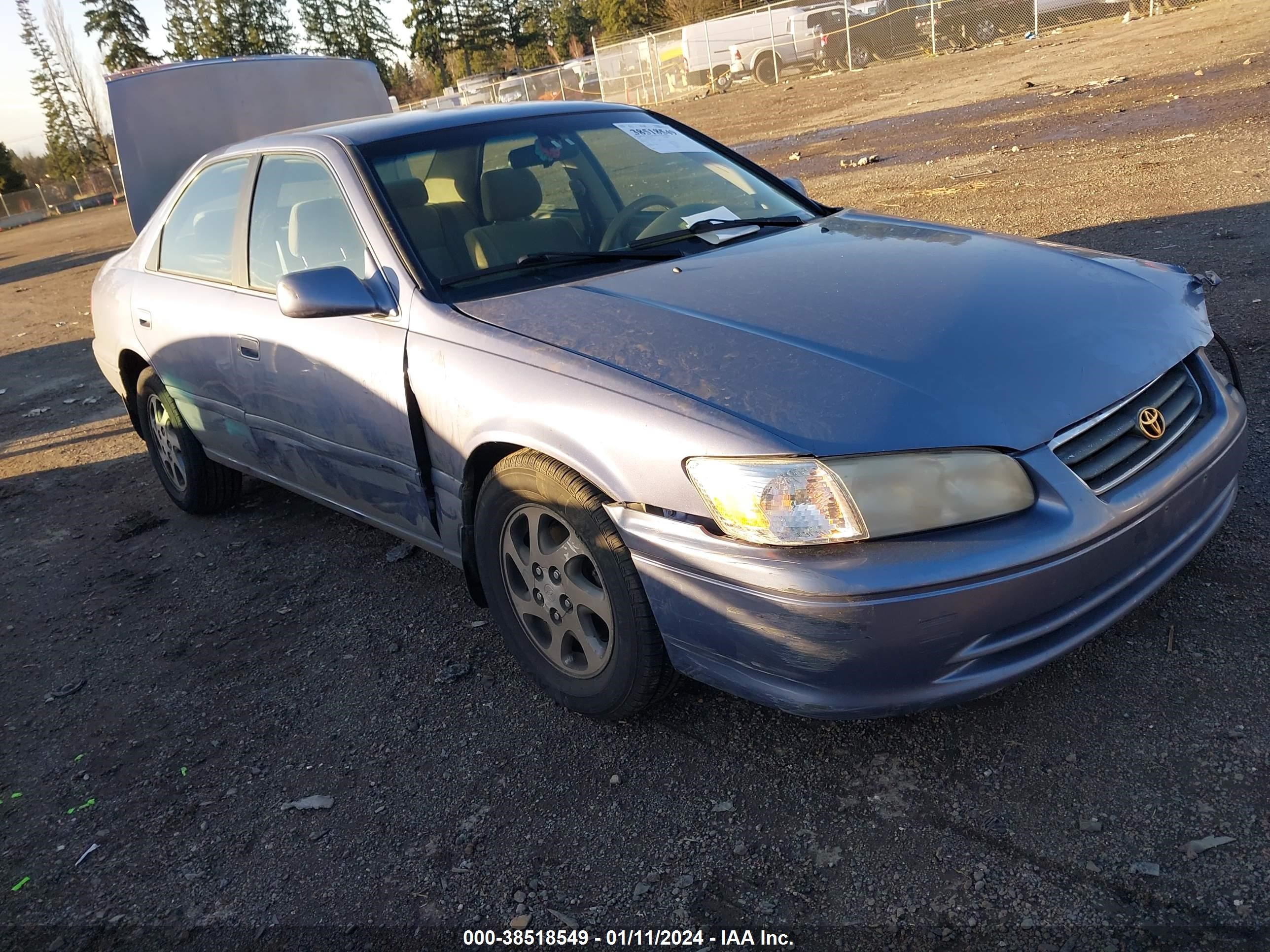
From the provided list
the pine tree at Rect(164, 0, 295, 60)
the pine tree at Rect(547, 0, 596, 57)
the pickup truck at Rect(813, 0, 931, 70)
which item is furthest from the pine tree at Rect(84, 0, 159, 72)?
the pickup truck at Rect(813, 0, 931, 70)

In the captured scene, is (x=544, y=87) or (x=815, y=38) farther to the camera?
(x=544, y=87)

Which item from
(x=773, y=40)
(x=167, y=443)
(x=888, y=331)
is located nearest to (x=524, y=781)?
(x=888, y=331)

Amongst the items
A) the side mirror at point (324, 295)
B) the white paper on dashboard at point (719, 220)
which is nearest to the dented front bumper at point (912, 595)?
the side mirror at point (324, 295)

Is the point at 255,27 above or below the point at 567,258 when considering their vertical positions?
above

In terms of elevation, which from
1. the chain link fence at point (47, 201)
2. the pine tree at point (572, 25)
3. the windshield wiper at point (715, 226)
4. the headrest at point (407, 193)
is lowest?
the windshield wiper at point (715, 226)

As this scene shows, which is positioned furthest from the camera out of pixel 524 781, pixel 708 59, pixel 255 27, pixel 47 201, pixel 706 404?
pixel 255 27

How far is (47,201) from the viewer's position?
55.0 meters

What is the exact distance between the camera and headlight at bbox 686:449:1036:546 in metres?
2.15

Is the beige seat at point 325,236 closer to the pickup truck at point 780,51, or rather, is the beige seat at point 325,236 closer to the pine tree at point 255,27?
the pickup truck at point 780,51

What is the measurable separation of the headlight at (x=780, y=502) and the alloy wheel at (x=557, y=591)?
1.58ft

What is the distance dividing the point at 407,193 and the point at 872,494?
6.73 feet

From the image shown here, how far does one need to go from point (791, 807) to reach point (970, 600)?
0.70m

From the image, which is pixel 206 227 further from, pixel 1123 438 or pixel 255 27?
pixel 255 27

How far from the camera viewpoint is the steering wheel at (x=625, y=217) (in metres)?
3.39
